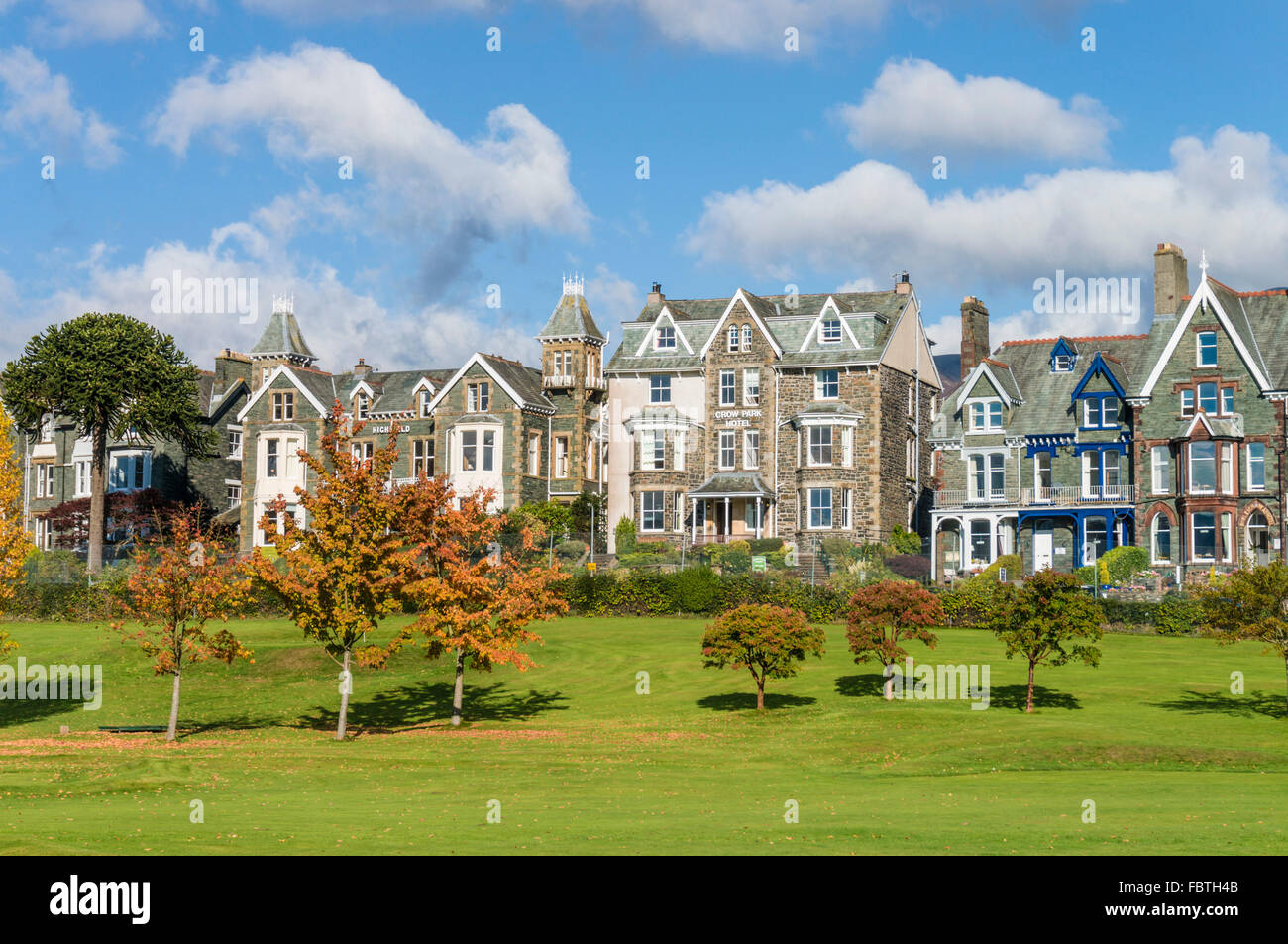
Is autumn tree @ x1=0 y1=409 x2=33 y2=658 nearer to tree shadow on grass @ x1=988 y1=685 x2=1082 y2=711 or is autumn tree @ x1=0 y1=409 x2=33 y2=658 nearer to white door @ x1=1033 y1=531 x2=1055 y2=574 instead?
tree shadow on grass @ x1=988 y1=685 x2=1082 y2=711

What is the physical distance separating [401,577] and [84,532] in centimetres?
5327

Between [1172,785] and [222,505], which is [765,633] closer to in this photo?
[1172,785]

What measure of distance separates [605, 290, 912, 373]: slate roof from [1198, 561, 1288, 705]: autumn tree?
36.3 metres

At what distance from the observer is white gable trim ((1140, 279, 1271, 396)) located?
60750mm

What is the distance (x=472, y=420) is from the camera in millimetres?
75812

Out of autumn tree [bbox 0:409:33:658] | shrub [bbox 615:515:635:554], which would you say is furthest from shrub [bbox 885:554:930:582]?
autumn tree [bbox 0:409:33:658]

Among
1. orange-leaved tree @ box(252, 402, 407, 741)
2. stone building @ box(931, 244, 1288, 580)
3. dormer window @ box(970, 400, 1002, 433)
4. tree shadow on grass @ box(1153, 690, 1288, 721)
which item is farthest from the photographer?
dormer window @ box(970, 400, 1002, 433)

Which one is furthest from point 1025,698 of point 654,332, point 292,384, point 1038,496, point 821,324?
point 292,384

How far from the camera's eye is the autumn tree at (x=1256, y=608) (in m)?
34.2

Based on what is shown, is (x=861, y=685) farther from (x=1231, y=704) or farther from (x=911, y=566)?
(x=911, y=566)

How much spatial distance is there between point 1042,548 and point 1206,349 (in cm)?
1218

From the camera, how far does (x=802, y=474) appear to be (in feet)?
233

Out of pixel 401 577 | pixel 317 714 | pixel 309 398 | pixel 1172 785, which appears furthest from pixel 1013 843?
pixel 309 398

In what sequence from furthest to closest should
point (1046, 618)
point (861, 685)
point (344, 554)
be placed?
point (861, 685) < point (1046, 618) < point (344, 554)
